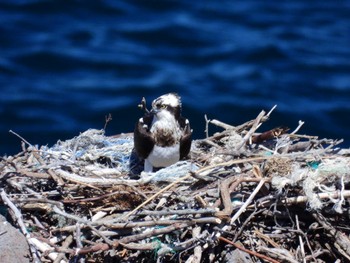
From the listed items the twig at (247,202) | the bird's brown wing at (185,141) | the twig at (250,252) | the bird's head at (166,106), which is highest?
the bird's head at (166,106)

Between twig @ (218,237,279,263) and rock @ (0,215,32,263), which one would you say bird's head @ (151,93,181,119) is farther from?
rock @ (0,215,32,263)

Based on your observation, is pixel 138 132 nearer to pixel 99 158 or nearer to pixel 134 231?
pixel 99 158

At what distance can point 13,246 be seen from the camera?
5.87 meters

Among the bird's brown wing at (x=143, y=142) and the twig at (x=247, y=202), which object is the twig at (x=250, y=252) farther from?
the bird's brown wing at (x=143, y=142)

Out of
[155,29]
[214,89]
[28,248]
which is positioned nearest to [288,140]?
[28,248]

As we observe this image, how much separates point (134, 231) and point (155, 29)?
14.8m

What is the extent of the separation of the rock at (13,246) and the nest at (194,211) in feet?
0.21

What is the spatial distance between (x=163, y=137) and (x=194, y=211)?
3.96 ft

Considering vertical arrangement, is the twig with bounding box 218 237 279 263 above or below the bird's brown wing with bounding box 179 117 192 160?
below

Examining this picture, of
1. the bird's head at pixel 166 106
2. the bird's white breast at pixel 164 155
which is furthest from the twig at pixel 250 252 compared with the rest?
the bird's head at pixel 166 106

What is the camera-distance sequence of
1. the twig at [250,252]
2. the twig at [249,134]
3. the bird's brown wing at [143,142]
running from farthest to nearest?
the bird's brown wing at [143,142]
the twig at [249,134]
the twig at [250,252]

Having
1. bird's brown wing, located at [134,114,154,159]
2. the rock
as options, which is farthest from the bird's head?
the rock

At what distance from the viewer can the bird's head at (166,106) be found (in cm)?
698

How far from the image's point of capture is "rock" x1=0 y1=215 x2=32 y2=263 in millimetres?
5832
